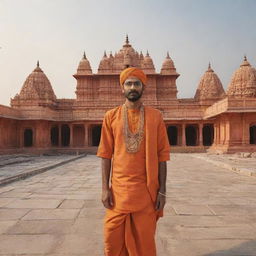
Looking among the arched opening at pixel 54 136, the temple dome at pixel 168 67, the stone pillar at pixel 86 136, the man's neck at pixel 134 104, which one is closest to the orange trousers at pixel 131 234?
the man's neck at pixel 134 104

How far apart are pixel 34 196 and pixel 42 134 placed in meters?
21.4

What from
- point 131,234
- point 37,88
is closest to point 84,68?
point 37,88

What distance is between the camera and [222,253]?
10.8ft

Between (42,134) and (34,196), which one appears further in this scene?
(42,134)

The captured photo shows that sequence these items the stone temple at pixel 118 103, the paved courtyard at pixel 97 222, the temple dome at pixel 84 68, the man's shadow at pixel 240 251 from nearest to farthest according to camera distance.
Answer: the man's shadow at pixel 240 251
the paved courtyard at pixel 97 222
the stone temple at pixel 118 103
the temple dome at pixel 84 68

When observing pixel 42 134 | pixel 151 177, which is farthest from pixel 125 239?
pixel 42 134

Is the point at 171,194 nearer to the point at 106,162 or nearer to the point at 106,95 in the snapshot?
the point at 106,162

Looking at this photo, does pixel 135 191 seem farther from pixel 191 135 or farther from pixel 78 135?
pixel 191 135

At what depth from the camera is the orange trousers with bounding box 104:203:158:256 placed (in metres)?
2.65

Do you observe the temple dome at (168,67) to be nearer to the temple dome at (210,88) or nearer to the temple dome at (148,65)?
the temple dome at (148,65)

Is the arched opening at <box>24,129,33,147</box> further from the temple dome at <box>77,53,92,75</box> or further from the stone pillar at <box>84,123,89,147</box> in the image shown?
the temple dome at <box>77,53,92,75</box>

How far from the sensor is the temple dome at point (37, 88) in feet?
118

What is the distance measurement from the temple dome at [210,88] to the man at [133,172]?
114 ft

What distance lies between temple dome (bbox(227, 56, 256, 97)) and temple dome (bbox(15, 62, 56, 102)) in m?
22.2
